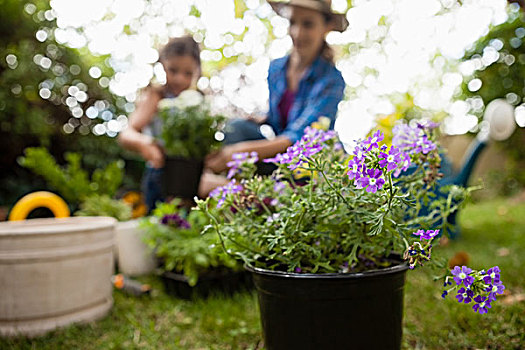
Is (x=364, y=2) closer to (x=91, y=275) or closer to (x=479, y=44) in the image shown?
(x=479, y=44)

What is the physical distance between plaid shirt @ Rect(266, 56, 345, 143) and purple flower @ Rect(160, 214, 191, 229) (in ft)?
2.19

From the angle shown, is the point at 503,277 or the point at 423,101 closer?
the point at 503,277

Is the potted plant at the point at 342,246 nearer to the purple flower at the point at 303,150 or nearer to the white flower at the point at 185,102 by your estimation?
the purple flower at the point at 303,150

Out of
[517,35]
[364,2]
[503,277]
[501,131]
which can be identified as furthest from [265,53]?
[503,277]

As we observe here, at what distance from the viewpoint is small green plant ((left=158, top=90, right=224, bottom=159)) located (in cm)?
197

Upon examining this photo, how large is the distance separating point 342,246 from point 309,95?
1.58 metres

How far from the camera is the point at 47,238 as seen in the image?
54.8 inches

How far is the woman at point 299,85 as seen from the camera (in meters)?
2.09

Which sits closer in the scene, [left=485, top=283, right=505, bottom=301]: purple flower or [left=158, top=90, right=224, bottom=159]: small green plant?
[left=485, top=283, right=505, bottom=301]: purple flower

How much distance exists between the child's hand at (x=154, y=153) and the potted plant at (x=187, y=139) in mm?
146

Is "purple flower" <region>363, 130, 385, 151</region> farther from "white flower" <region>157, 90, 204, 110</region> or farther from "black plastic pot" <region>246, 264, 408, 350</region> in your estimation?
"white flower" <region>157, 90, 204, 110</region>

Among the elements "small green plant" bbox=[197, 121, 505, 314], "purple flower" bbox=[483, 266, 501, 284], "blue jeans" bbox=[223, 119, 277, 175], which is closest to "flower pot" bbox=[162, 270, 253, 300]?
"small green plant" bbox=[197, 121, 505, 314]

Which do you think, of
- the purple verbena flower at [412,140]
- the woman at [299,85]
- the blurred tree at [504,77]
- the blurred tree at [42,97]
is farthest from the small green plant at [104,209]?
the blurred tree at [504,77]

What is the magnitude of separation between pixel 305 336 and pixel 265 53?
534cm
